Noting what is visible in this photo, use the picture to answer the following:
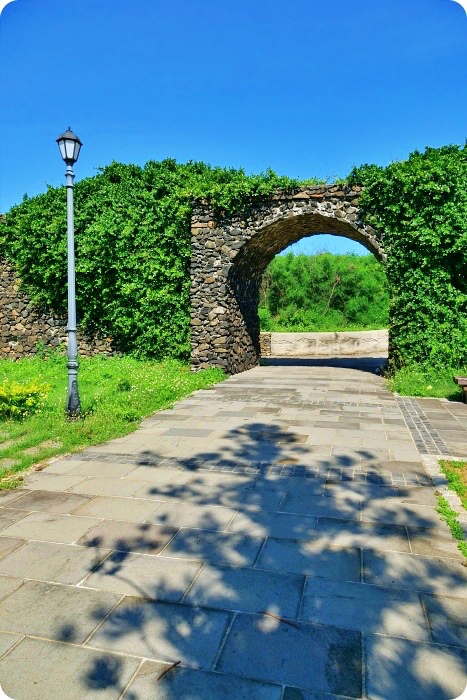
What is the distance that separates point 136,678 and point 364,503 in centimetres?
248

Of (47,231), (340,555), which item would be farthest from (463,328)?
(47,231)

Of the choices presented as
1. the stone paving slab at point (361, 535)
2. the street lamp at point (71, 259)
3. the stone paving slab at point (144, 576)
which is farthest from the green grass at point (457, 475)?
the street lamp at point (71, 259)

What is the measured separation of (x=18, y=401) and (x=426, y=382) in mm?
7915

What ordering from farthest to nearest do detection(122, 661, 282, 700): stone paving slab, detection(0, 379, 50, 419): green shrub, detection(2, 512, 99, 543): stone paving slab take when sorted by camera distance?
detection(0, 379, 50, 419): green shrub → detection(2, 512, 99, 543): stone paving slab → detection(122, 661, 282, 700): stone paving slab

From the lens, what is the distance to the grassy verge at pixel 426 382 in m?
9.17

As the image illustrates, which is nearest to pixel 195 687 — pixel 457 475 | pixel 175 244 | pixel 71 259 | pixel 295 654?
pixel 295 654

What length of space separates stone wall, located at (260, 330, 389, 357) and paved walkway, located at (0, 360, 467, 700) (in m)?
13.8

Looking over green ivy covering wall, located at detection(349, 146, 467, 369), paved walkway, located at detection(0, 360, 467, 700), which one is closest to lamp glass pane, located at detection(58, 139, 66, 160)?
paved walkway, located at detection(0, 360, 467, 700)

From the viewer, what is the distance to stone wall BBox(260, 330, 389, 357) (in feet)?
63.9

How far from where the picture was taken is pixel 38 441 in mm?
6043

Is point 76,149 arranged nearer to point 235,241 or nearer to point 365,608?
point 235,241

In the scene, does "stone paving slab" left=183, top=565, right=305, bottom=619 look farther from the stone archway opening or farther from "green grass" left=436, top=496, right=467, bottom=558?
the stone archway opening

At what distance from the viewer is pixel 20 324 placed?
1542 centimetres

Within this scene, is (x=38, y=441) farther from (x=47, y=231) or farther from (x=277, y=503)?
(x=47, y=231)
